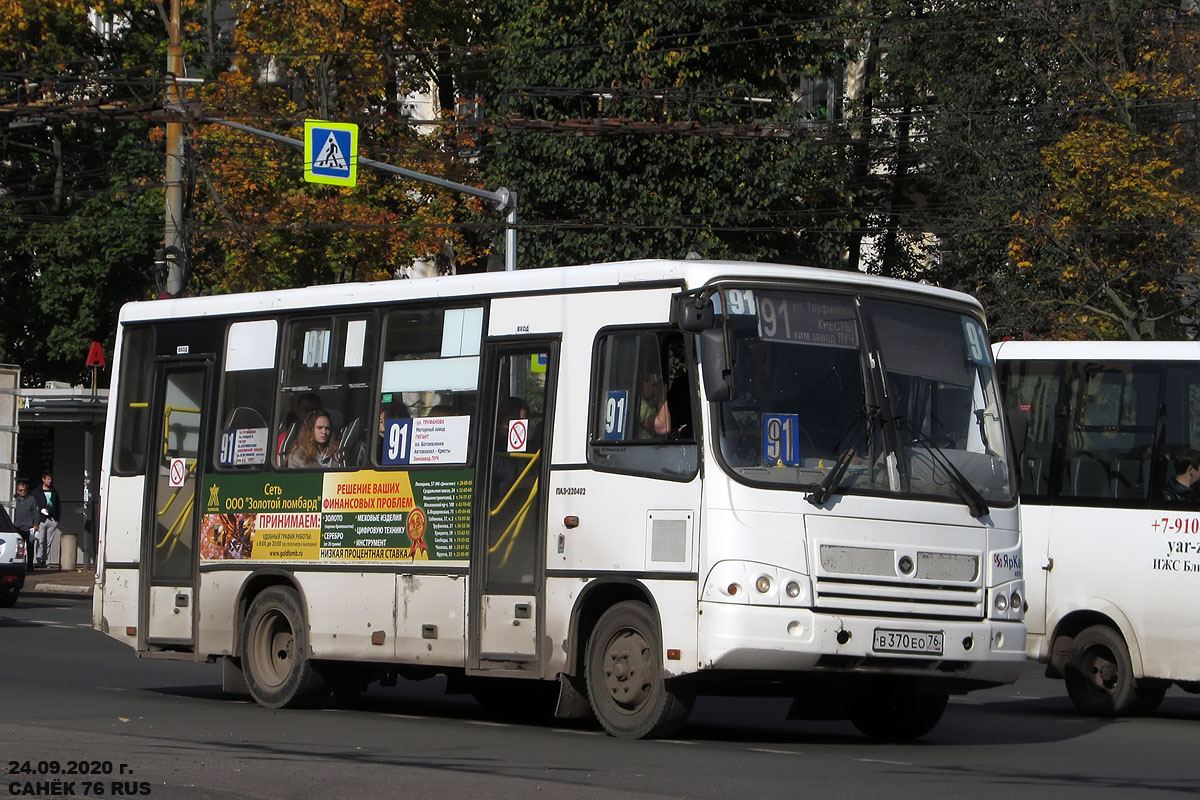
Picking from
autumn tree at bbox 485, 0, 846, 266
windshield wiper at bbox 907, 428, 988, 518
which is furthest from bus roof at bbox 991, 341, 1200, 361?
autumn tree at bbox 485, 0, 846, 266

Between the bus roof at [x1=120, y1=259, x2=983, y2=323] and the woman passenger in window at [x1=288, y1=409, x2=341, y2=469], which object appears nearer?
the bus roof at [x1=120, y1=259, x2=983, y2=323]

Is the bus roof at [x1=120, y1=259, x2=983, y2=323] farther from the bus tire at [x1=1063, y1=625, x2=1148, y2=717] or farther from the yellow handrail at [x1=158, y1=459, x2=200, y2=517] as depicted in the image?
the bus tire at [x1=1063, y1=625, x2=1148, y2=717]

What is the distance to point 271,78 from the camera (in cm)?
5288

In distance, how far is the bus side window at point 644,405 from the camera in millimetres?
12141

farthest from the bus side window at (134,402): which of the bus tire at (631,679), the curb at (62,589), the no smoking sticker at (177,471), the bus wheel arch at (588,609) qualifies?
the curb at (62,589)

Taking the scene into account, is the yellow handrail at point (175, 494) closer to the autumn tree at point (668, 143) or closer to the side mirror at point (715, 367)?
the side mirror at point (715, 367)

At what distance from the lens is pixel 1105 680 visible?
16.4 meters

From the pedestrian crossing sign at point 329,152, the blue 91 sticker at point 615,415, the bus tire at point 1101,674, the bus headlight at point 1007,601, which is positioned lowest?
the bus tire at point 1101,674

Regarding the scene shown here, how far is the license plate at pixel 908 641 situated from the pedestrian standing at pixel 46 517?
29722 mm

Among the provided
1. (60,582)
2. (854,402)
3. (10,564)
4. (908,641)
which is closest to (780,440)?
(854,402)

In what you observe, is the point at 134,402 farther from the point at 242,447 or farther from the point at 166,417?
the point at 242,447

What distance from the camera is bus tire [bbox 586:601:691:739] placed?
477 inches

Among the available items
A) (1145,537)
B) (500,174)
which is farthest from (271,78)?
(1145,537)

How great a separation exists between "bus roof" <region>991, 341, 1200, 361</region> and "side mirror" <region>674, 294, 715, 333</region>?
241 inches
